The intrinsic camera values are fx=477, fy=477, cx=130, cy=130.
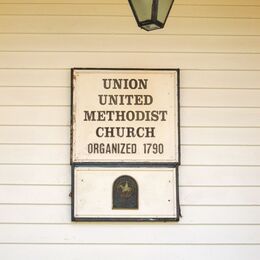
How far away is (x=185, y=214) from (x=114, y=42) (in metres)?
1.19

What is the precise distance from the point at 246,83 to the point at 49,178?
1.41 m

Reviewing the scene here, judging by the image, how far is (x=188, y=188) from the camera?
3.00 metres

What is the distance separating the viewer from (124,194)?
2.97 m

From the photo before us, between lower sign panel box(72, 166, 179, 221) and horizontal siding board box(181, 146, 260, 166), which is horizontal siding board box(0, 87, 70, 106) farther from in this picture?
Result: horizontal siding board box(181, 146, 260, 166)

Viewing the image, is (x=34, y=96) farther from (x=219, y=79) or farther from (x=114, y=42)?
(x=219, y=79)
